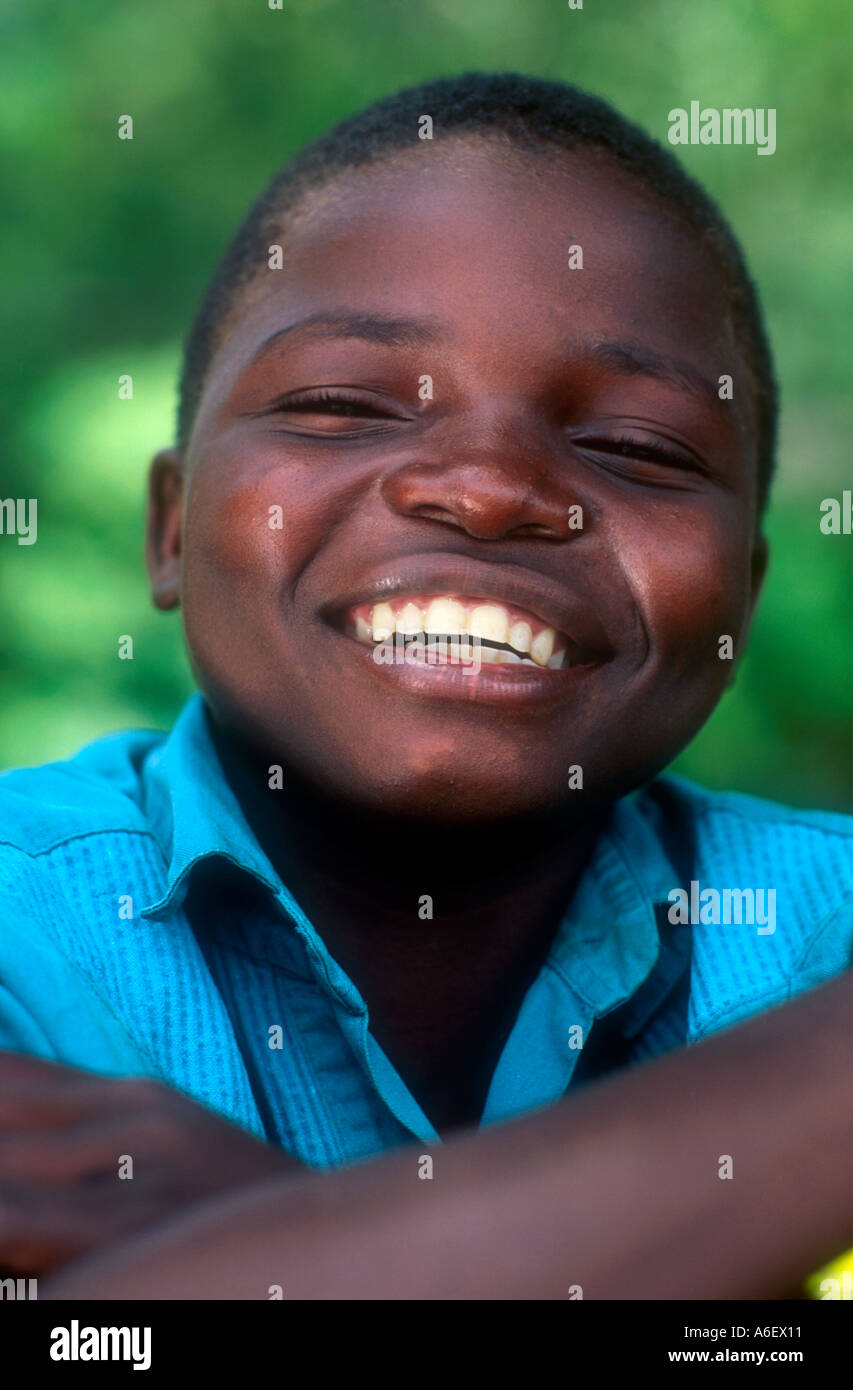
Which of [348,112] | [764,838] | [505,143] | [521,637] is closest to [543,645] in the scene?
[521,637]

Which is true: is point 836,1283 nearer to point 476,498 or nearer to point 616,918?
point 616,918

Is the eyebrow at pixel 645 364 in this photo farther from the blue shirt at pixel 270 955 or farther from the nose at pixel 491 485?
the blue shirt at pixel 270 955

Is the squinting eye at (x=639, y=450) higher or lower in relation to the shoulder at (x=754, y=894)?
higher

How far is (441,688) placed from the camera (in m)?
1.34

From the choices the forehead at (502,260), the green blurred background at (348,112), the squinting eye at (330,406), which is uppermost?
the green blurred background at (348,112)

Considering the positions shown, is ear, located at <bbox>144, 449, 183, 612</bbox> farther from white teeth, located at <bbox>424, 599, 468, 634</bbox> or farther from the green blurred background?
the green blurred background

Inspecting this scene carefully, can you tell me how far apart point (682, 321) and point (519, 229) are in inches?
7.2

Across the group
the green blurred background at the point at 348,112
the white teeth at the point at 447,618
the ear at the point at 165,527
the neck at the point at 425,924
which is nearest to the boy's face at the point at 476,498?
the white teeth at the point at 447,618

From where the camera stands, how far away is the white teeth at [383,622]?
137cm

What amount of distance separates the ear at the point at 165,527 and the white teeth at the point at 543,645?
1.74ft

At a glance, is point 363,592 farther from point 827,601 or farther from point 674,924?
point 827,601

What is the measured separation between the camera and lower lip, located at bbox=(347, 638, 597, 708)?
4.39ft

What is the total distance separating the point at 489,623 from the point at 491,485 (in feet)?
0.41

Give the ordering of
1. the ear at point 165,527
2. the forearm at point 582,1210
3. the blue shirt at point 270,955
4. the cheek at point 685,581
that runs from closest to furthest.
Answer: the forearm at point 582,1210 < the blue shirt at point 270,955 < the cheek at point 685,581 < the ear at point 165,527
